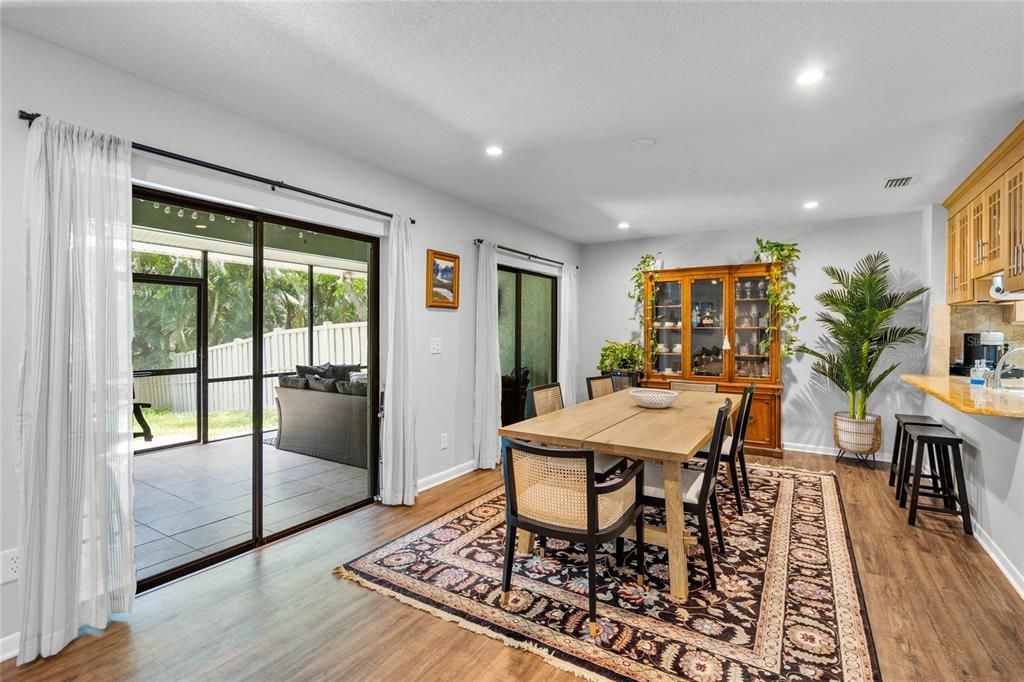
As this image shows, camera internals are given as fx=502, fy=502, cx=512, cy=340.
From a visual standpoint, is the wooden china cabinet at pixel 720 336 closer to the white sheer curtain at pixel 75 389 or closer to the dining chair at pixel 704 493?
the dining chair at pixel 704 493

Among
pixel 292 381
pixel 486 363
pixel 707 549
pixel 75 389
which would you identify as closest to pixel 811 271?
pixel 486 363

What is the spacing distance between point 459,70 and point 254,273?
→ 5.58 feet

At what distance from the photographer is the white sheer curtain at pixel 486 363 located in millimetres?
4648

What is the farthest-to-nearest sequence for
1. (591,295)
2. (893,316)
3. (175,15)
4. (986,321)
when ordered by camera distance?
1. (591,295)
2. (893,316)
3. (986,321)
4. (175,15)

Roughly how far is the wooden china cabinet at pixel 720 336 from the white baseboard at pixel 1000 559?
2.10 metres

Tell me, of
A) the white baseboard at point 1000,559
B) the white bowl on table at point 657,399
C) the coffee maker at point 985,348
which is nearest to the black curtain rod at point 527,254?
the white bowl on table at point 657,399

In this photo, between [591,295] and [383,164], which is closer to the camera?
[383,164]

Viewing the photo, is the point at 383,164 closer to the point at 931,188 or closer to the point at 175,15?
the point at 175,15

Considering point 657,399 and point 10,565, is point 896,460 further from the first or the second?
point 10,565

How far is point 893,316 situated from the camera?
5.00 metres

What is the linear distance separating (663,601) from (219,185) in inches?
122

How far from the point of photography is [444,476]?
170 inches

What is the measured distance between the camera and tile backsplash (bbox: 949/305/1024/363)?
4.16m

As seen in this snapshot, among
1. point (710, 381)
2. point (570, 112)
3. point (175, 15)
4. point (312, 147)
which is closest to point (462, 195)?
point (312, 147)
